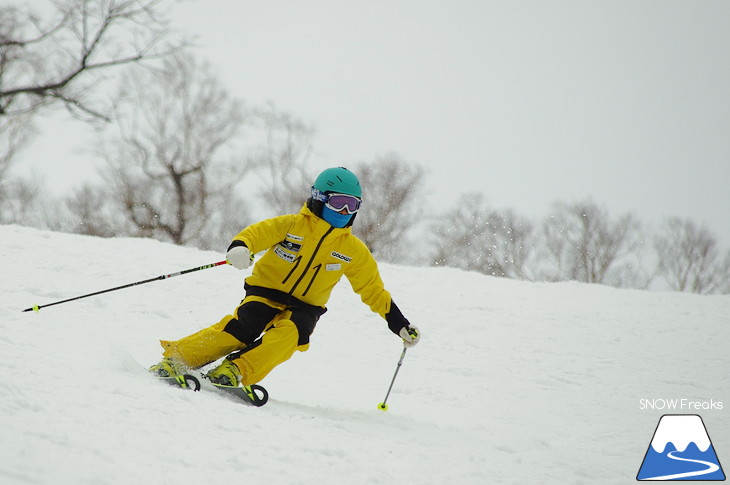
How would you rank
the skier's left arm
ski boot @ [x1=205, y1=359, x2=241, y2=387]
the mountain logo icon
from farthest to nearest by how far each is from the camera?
1. the skier's left arm
2. ski boot @ [x1=205, y1=359, x2=241, y2=387]
3. the mountain logo icon

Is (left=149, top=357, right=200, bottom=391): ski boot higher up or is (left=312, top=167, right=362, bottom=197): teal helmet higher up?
(left=312, top=167, right=362, bottom=197): teal helmet

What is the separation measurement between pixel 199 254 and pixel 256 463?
7464mm

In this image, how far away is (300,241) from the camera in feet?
12.2

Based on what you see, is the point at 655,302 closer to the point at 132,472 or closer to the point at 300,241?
the point at 300,241

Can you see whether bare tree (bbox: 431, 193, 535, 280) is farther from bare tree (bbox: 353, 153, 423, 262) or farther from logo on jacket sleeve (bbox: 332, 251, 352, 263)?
logo on jacket sleeve (bbox: 332, 251, 352, 263)

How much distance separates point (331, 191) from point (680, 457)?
111 inches

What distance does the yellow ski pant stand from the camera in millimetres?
3316

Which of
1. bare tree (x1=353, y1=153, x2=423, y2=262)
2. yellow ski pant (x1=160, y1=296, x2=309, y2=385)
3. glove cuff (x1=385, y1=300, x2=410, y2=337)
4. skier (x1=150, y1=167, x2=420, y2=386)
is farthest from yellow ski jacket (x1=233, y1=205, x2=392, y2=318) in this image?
bare tree (x1=353, y1=153, x2=423, y2=262)

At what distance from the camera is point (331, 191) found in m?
3.76

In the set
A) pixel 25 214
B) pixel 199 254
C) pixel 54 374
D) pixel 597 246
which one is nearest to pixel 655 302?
pixel 199 254

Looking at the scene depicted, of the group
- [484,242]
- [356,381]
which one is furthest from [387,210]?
[356,381]

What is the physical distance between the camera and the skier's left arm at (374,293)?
3.97 meters

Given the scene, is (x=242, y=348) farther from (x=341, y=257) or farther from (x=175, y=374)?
(x=341, y=257)

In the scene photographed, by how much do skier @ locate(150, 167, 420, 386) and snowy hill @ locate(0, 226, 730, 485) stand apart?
0.42 metres
